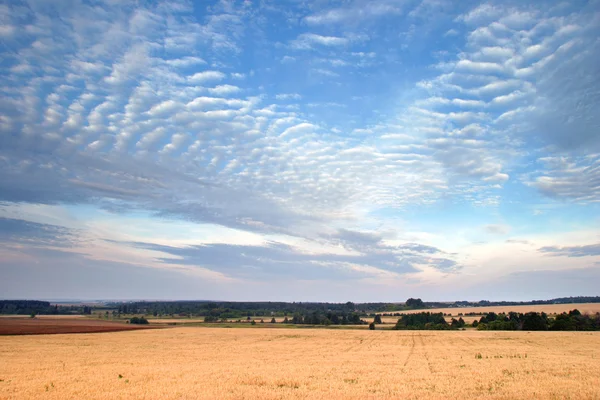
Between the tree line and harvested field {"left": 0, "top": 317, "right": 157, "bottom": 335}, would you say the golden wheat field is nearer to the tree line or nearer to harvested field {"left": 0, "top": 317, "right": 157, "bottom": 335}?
harvested field {"left": 0, "top": 317, "right": 157, "bottom": 335}

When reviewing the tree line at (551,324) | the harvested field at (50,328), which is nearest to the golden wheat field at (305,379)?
the harvested field at (50,328)

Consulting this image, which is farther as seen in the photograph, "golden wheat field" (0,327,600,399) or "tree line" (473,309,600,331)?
"tree line" (473,309,600,331)

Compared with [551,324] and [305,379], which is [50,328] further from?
[551,324]

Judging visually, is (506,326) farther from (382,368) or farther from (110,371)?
(110,371)

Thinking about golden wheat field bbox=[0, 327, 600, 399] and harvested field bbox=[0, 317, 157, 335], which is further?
harvested field bbox=[0, 317, 157, 335]

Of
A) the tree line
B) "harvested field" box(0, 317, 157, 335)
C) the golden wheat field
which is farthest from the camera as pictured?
the tree line

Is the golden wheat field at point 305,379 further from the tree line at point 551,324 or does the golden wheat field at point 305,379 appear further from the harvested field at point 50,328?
the tree line at point 551,324

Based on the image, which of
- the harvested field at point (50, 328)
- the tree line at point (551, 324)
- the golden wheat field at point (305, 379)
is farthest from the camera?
the tree line at point (551, 324)

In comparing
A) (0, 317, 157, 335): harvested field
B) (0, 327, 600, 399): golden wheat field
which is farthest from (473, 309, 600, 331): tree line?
(0, 317, 157, 335): harvested field

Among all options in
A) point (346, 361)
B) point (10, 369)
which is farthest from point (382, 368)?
point (10, 369)

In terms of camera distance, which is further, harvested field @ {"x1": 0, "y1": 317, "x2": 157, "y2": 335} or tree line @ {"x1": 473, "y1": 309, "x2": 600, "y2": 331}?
tree line @ {"x1": 473, "y1": 309, "x2": 600, "y2": 331}

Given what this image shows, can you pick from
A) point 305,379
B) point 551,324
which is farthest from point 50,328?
point 551,324

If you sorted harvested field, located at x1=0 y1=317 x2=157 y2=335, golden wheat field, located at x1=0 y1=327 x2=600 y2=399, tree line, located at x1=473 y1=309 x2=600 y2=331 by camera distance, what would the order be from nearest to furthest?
golden wheat field, located at x1=0 y1=327 x2=600 y2=399
harvested field, located at x1=0 y1=317 x2=157 y2=335
tree line, located at x1=473 y1=309 x2=600 y2=331

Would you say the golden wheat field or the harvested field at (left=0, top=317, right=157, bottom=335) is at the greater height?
the golden wheat field
